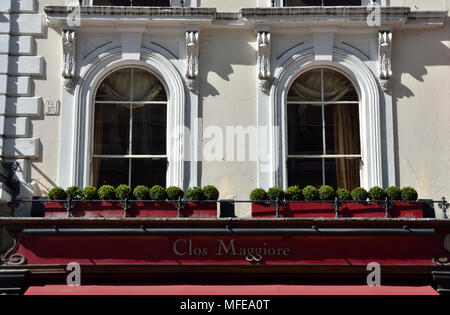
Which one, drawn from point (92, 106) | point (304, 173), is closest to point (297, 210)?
point (304, 173)

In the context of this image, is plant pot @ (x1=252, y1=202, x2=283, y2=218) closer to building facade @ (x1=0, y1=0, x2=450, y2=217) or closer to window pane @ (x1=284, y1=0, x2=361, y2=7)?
building facade @ (x1=0, y1=0, x2=450, y2=217)

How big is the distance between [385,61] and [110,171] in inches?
217

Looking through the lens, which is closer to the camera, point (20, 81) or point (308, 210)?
point (308, 210)

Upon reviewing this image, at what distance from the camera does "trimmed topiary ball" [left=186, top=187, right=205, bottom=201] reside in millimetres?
12953

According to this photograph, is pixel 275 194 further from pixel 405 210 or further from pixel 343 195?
pixel 405 210

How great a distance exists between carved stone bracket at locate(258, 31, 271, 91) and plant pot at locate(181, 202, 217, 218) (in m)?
2.62

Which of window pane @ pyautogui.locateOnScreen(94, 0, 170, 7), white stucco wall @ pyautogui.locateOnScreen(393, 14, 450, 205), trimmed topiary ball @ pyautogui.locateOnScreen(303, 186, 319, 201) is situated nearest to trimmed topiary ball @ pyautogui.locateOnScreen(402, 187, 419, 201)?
white stucco wall @ pyautogui.locateOnScreen(393, 14, 450, 205)

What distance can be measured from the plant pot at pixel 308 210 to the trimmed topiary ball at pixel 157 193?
2.09 metres

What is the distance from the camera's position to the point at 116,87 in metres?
14.5

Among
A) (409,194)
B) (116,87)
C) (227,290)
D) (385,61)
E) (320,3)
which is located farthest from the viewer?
(320,3)

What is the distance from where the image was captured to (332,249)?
41.4ft
